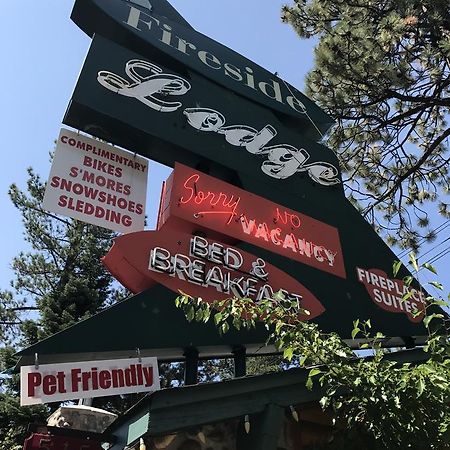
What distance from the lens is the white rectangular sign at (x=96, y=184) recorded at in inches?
240

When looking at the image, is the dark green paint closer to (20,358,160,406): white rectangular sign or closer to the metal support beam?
the metal support beam

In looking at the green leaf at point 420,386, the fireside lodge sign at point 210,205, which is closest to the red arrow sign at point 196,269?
the fireside lodge sign at point 210,205

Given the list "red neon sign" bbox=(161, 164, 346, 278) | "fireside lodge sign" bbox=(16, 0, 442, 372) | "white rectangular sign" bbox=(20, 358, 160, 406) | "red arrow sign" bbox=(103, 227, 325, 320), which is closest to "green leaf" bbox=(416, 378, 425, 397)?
"fireside lodge sign" bbox=(16, 0, 442, 372)

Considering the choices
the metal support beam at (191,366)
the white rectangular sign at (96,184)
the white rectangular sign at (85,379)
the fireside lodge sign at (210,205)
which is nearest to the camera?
the white rectangular sign at (85,379)

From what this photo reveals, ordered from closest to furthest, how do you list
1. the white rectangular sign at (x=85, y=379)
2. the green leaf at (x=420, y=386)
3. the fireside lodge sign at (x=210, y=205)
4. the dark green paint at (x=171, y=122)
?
the green leaf at (x=420, y=386), the white rectangular sign at (x=85, y=379), the fireside lodge sign at (x=210, y=205), the dark green paint at (x=171, y=122)

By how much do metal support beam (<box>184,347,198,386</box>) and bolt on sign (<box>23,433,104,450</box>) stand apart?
115 centimetres

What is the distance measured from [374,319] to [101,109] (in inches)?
162

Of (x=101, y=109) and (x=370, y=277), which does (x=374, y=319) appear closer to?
(x=370, y=277)

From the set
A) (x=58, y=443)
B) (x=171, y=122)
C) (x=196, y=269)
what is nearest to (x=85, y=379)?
(x=58, y=443)

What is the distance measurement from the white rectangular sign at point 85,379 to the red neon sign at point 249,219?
6.00ft

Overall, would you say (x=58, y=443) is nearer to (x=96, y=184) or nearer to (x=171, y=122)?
(x=96, y=184)

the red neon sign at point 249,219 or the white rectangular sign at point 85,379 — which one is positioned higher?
the red neon sign at point 249,219

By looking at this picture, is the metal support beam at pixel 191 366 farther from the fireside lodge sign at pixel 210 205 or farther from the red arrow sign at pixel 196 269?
the red arrow sign at pixel 196 269

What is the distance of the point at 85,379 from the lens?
16.0ft
